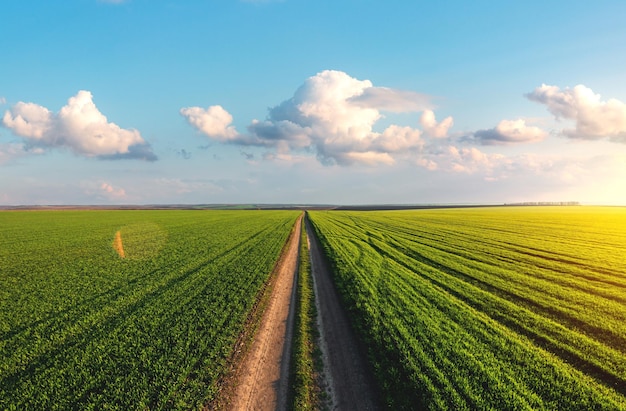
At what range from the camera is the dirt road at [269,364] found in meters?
9.17

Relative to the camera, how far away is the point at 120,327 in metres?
13.6

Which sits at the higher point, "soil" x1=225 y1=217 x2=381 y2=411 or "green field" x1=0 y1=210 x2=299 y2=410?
"green field" x1=0 y1=210 x2=299 y2=410

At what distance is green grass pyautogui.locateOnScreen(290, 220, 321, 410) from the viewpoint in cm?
919

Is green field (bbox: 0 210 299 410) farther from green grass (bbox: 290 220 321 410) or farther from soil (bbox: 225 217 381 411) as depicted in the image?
green grass (bbox: 290 220 321 410)

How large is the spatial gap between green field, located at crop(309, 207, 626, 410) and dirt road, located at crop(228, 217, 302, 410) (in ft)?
10.3

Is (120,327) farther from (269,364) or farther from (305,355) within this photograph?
(305,355)

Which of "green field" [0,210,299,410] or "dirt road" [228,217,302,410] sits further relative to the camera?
"green field" [0,210,299,410]

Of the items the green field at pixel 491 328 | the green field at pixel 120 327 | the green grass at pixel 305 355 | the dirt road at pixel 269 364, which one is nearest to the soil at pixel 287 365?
the dirt road at pixel 269 364

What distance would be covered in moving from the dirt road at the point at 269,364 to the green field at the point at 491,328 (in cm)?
314

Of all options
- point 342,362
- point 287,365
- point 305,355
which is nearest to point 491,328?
point 342,362

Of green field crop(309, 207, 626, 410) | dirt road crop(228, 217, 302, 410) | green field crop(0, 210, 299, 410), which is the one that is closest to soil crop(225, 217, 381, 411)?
dirt road crop(228, 217, 302, 410)

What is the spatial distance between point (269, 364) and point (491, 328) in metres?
9.56

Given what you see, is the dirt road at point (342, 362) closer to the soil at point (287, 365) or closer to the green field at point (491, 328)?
the soil at point (287, 365)

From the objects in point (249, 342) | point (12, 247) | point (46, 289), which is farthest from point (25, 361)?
point (12, 247)
